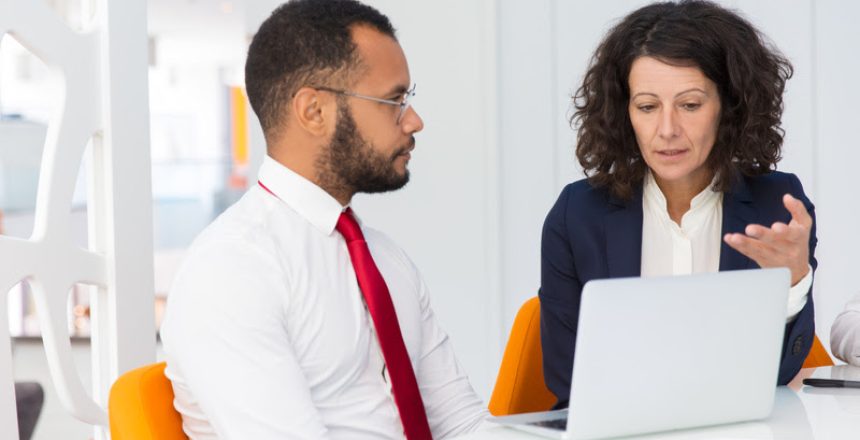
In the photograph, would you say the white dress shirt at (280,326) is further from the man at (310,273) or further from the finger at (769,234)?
the finger at (769,234)

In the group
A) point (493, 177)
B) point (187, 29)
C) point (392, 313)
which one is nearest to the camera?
point (392, 313)

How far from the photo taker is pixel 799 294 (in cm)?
169

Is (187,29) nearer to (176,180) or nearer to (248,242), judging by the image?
(176,180)

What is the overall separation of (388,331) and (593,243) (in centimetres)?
68

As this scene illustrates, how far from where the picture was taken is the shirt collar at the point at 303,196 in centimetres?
156

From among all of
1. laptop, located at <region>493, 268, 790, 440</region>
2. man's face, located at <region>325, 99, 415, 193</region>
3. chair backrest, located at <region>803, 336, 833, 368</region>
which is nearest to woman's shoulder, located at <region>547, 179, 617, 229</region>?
chair backrest, located at <region>803, 336, 833, 368</region>

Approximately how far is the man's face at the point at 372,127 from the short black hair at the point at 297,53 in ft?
0.09

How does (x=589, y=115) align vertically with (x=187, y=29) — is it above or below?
below

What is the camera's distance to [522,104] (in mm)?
3428

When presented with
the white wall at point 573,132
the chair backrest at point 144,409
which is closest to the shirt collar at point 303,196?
the chair backrest at point 144,409

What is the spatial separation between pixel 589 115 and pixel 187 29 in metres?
14.5

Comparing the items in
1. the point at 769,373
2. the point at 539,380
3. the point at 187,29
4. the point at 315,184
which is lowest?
the point at 539,380

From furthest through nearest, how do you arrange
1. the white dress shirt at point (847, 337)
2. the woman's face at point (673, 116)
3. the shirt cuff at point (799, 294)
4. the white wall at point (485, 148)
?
the white wall at point (485, 148), the woman's face at point (673, 116), the white dress shirt at point (847, 337), the shirt cuff at point (799, 294)

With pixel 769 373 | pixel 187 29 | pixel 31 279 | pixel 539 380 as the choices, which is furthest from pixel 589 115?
pixel 187 29
